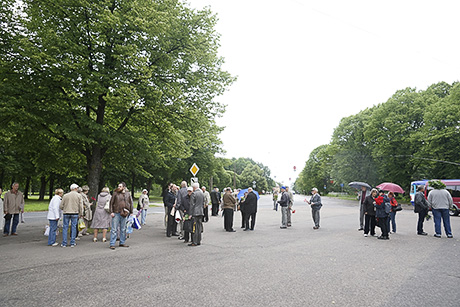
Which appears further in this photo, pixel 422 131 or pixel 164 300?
pixel 422 131

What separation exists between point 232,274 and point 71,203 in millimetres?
6102

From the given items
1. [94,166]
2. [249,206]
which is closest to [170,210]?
[249,206]

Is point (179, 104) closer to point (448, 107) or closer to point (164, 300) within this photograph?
point (164, 300)

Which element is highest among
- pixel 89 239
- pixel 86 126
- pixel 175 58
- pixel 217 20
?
pixel 217 20

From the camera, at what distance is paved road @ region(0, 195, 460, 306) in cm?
487

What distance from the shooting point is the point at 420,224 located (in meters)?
13.1

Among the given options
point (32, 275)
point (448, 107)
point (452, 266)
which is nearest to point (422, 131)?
point (448, 107)

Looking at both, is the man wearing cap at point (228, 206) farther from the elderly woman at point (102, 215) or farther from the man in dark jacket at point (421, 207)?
the man in dark jacket at point (421, 207)

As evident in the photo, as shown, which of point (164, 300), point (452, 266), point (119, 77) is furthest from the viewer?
point (119, 77)

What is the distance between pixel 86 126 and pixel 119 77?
2288 mm

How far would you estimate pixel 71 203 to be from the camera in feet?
32.3

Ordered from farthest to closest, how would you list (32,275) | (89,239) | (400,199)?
(400,199) < (89,239) < (32,275)

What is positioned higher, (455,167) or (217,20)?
(217,20)

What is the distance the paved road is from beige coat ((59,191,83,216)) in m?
1.10
